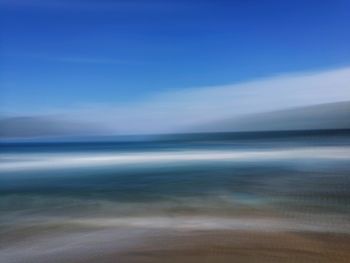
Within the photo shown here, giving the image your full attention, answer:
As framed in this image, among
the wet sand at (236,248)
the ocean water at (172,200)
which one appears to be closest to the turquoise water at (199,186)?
the ocean water at (172,200)

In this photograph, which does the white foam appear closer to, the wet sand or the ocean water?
the ocean water

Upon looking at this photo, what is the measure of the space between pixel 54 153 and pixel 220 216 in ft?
14.9

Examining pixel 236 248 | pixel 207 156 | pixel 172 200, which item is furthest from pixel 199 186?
pixel 207 156

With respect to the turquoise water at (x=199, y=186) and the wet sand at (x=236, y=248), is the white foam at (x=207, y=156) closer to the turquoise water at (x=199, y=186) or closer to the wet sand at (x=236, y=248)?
the turquoise water at (x=199, y=186)

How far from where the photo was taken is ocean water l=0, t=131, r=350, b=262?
2.03m

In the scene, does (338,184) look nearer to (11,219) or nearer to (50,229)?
(50,229)

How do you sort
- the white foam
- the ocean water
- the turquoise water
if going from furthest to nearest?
the white foam, the turquoise water, the ocean water

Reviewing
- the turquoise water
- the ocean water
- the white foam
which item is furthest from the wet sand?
the white foam

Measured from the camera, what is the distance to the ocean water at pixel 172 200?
2.03m

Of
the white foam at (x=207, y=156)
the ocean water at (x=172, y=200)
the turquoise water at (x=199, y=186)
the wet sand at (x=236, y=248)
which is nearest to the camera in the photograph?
the wet sand at (x=236, y=248)

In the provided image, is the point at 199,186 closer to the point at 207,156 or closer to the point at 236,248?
the point at 236,248

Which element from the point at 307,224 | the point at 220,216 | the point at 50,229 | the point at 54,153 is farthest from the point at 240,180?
the point at 54,153

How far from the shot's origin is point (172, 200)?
281cm

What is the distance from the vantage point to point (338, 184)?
9.68 ft
